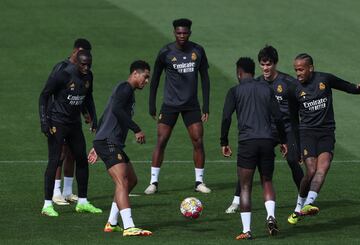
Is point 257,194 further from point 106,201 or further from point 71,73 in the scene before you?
point 71,73

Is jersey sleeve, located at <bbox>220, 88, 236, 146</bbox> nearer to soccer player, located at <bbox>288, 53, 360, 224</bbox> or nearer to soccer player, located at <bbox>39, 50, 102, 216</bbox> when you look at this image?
soccer player, located at <bbox>288, 53, 360, 224</bbox>

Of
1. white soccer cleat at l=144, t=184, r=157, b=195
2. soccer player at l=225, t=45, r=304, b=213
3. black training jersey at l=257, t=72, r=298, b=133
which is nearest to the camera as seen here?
soccer player at l=225, t=45, r=304, b=213

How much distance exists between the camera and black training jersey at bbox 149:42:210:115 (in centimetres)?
2106

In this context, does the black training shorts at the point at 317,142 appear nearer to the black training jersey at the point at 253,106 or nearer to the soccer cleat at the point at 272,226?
the black training jersey at the point at 253,106

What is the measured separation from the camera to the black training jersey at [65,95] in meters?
18.5

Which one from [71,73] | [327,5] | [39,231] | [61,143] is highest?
[327,5]

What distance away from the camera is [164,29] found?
124 ft

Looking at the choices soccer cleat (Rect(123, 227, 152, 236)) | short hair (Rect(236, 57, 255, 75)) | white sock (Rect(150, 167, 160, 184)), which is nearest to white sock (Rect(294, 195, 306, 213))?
short hair (Rect(236, 57, 255, 75))

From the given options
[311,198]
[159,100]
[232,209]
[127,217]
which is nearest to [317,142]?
[311,198]

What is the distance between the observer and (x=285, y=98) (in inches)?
735

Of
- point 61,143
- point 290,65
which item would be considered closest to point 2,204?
point 61,143

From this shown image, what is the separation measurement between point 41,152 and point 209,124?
5035 mm

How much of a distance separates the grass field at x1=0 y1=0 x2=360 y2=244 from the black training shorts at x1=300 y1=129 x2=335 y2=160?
44.4 inches

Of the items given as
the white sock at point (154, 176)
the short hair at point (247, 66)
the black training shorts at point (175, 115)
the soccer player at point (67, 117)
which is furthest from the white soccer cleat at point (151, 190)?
the short hair at point (247, 66)
